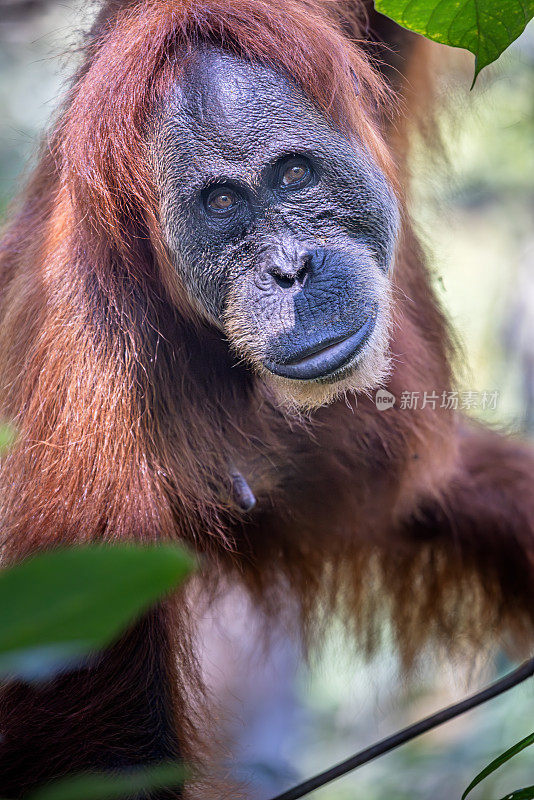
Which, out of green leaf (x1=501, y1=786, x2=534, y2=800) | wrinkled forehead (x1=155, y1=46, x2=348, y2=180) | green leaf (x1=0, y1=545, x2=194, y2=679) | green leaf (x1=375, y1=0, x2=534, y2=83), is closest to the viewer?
green leaf (x1=0, y1=545, x2=194, y2=679)

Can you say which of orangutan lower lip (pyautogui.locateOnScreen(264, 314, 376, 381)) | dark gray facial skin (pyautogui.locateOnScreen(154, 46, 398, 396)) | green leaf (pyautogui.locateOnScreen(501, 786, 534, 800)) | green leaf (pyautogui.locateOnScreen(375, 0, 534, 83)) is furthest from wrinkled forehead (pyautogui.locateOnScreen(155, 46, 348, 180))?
green leaf (pyautogui.locateOnScreen(501, 786, 534, 800))

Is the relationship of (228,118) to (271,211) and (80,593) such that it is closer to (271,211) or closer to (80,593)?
(271,211)

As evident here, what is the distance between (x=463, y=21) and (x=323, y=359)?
0.50 m

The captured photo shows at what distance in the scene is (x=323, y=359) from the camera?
118cm

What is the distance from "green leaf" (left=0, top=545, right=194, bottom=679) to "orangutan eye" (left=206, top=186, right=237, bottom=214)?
35.4 inches

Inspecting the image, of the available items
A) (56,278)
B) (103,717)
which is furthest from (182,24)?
(103,717)

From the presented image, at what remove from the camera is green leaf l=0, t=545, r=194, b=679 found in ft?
1.01

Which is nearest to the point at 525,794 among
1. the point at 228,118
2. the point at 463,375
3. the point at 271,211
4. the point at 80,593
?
the point at 80,593

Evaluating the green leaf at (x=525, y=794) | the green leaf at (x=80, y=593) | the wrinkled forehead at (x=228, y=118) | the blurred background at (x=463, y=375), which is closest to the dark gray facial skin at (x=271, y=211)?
the wrinkled forehead at (x=228, y=118)

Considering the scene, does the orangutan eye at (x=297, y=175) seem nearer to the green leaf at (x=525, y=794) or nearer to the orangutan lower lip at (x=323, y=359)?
the orangutan lower lip at (x=323, y=359)

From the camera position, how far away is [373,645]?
2.41m

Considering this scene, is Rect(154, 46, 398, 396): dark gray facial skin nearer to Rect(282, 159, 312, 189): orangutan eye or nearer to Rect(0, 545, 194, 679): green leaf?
Rect(282, 159, 312, 189): orangutan eye

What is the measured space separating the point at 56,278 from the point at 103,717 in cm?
75

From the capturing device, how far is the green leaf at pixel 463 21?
0.78 metres
